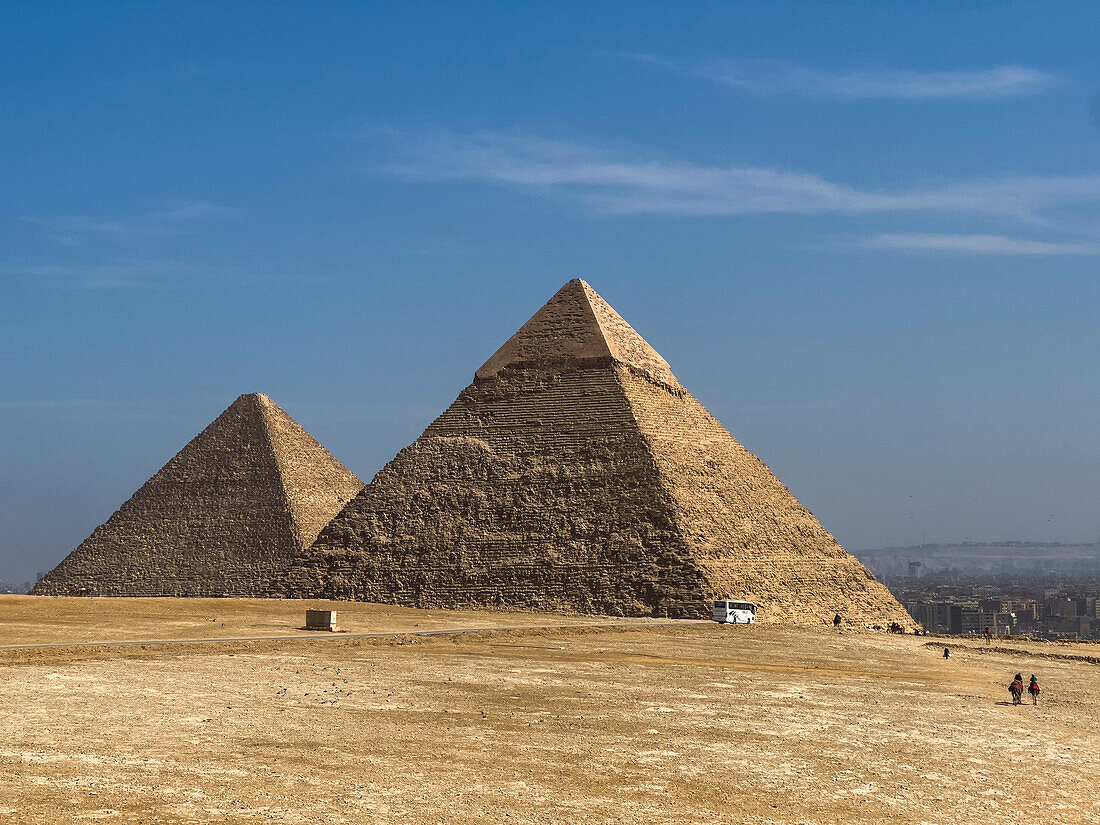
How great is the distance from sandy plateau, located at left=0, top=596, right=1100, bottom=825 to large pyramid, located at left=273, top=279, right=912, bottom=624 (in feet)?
54.5

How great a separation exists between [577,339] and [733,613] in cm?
1761

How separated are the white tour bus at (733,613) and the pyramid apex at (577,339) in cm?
1475

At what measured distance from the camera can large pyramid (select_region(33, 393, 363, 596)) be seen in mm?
74688

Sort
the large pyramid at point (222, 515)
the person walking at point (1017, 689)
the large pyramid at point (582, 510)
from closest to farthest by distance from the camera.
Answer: the person walking at point (1017, 689) < the large pyramid at point (582, 510) < the large pyramid at point (222, 515)

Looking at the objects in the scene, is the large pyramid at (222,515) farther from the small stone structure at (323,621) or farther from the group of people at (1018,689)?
the group of people at (1018,689)

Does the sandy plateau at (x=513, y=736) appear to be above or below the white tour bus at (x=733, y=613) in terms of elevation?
below

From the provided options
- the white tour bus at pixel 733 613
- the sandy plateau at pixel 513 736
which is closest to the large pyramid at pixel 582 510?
the white tour bus at pixel 733 613

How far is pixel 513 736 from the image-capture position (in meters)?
18.1

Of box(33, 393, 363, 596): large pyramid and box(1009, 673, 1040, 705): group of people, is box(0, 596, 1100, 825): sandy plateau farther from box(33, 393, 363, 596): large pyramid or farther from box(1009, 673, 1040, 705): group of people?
box(33, 393, 363, 596): large pyramid

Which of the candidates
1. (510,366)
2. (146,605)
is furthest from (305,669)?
(510,366)

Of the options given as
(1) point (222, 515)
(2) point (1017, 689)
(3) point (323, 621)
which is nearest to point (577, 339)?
(3) point (323, 621)

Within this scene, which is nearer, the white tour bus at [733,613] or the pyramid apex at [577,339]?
the white tour bus at [733,613]

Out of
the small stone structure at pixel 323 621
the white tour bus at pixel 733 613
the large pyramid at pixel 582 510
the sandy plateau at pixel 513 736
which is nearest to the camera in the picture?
the sandy plateau at pixel 513 736

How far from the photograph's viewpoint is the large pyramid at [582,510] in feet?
164
